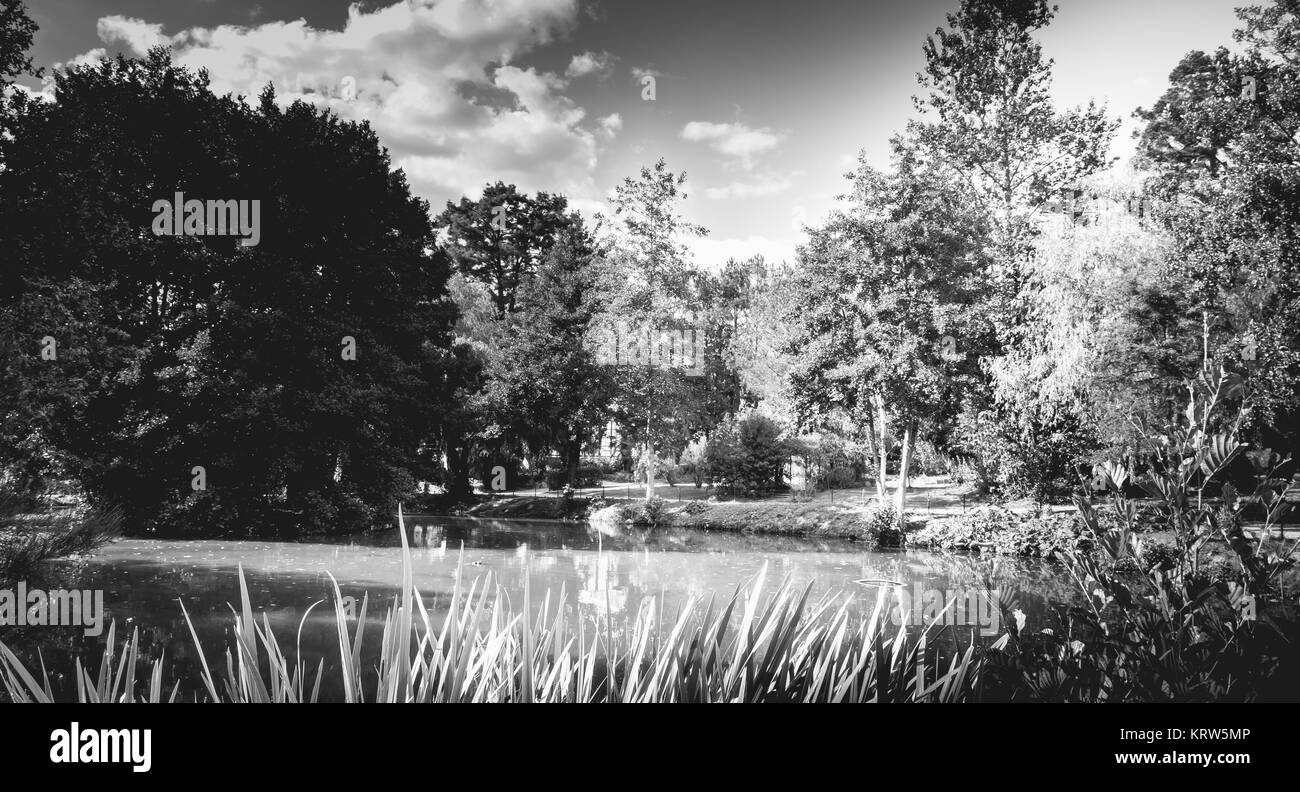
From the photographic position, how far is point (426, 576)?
45.1 feet

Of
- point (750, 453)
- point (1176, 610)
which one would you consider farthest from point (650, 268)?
point (1176, 610)

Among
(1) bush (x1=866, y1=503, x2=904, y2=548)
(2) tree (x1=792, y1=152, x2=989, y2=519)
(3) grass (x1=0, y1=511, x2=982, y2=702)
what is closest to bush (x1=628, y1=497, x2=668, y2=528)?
(2) tree (x1=792, y1=152, x2=989, y2=519)

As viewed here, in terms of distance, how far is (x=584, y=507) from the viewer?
2875 centimetres

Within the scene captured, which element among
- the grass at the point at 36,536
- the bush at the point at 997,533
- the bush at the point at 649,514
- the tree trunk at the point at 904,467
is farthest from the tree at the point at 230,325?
the bush at the point at 997,533

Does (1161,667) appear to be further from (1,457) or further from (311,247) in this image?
(311,247)

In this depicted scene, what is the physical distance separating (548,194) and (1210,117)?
29103 mm

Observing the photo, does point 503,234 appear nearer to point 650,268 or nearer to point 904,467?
point 650,268

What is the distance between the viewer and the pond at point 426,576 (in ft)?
27.4

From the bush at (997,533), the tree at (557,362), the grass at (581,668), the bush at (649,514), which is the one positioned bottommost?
the bush at (649,514)

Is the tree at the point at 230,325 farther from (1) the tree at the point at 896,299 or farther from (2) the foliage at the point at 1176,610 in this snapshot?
(2) the foliage at the point at 1176,610

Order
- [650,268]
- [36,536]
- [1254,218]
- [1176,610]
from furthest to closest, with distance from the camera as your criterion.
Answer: [650,268], [1254,218], [36,536], [1176,610]

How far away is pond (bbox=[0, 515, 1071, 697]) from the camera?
27.4ft

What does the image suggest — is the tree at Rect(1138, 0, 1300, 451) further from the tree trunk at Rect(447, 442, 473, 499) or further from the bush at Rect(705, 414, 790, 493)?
the tree trunk at Rect(447, 442, 473, 499)
